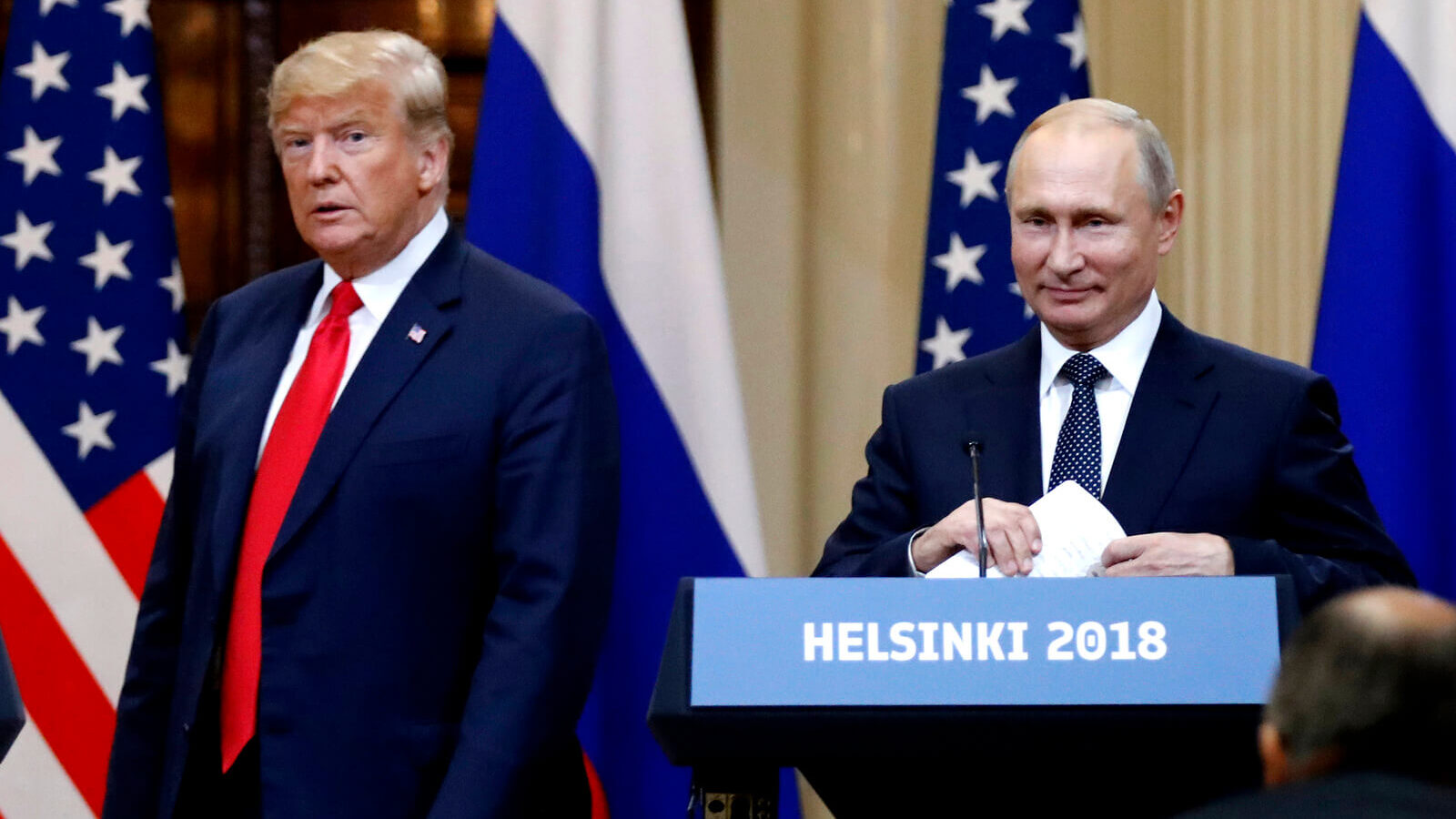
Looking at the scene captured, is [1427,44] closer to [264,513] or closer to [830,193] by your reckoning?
[830,193]

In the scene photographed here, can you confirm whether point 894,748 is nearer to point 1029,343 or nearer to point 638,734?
point 1029,343

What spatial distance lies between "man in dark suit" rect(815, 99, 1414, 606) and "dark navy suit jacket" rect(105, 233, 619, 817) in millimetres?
414

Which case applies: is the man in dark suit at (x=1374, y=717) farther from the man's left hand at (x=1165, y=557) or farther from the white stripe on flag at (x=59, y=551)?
the white stripe on flag at (x=59, y=551)

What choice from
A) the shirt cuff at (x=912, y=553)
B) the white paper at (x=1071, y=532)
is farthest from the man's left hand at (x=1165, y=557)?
the shirt cuff at (x=912, y=553)

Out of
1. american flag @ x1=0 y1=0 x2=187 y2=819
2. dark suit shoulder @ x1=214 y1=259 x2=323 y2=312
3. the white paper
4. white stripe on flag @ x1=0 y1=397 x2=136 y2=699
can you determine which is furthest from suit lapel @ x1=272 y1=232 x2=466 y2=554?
white stripe on flag @ x1=0 y1=397 x2=136 y2=699

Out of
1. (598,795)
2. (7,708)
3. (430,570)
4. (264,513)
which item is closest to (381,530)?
(430,570)

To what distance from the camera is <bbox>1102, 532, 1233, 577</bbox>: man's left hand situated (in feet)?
7.24

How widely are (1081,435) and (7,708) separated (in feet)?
4.69

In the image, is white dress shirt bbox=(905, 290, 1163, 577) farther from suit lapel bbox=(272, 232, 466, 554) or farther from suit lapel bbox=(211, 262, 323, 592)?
suit lapel bbox=(211, 262, 323, 592)

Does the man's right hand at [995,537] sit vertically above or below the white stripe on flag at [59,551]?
above

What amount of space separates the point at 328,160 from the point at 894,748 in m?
1.48

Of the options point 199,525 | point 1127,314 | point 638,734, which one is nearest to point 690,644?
point 1127,314

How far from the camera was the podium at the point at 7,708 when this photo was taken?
82.0 inches

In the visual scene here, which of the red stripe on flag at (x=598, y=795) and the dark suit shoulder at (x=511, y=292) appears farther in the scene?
the red stripe on flag at (x=598, y=795)
